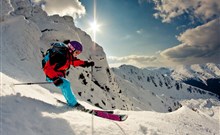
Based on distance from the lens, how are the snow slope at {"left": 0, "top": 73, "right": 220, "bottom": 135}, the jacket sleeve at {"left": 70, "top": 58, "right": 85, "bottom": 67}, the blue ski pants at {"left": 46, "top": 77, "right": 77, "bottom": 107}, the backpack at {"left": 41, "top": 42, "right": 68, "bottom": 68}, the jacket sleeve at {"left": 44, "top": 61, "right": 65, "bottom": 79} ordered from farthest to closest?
the jacket sleeve at {"left": 70, "top": 58, "right": 85, "bottom": 67}, the blue ski pants at {"left": 46, "top": 77, "right": 77, "bottom": 107}, the jacket sleeve at {"left": 44, "top": 61, "right": 65, "bottom": 79}, the backpack at {"left": 41, "top": 42, "right": 68, "bottom": 68}, the snow slope at {"left": 0, "top": 73, "right": 220, "bottom": 135}

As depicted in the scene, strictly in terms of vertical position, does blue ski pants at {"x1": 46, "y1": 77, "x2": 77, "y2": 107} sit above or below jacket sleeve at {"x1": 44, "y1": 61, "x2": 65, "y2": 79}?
below

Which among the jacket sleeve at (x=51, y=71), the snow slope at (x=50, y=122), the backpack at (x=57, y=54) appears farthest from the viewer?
the jacket sleeve at (x=51, y=71)

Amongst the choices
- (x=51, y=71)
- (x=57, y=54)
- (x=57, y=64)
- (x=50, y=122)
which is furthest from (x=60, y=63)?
(x=50, y=122)

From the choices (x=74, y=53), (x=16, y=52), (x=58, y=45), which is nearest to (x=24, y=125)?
(x=58, y=45)

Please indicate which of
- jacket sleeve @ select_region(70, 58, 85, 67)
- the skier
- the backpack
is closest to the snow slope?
the skier

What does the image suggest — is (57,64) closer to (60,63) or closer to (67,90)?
(60,63)

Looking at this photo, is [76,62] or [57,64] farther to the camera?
[76,62]

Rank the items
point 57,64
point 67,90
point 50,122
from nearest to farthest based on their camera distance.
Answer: point 50,122 < point 57,64 < point 67,90

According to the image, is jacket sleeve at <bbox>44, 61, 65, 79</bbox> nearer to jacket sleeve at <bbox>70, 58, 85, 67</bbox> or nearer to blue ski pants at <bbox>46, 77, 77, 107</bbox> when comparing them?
blue ski pants at <bbox>46, 77, 77, 107</bbox>

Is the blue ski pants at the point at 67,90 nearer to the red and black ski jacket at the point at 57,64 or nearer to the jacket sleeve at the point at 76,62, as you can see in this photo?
the red and black ski jacket at the point at 57,64

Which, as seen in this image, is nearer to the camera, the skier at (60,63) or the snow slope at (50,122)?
the snow slope at (50,122)

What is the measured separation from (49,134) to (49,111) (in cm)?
163

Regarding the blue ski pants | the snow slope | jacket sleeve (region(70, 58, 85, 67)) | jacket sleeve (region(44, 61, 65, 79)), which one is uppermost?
jacket sleeve (region(70, 58, 85, 67))

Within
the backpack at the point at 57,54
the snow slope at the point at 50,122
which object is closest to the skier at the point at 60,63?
the backpack at the point at 57,54
